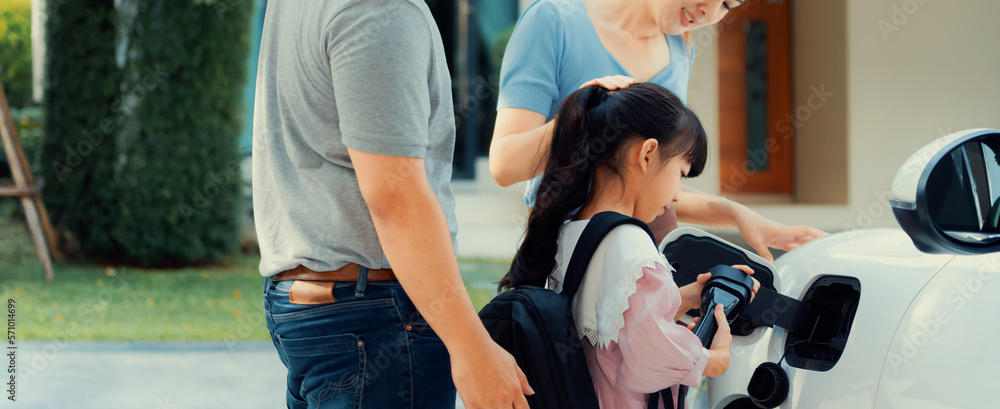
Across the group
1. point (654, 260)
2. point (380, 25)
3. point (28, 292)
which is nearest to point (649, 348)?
point (654, 260)

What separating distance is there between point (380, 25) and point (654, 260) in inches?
23.3

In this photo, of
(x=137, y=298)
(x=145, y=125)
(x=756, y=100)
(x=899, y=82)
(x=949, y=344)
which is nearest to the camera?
(x=949, y=344)

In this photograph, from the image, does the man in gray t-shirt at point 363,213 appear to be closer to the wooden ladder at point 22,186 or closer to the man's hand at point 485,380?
the man's hand at point 485,380

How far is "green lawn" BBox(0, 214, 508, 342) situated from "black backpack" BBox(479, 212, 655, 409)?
4121mm

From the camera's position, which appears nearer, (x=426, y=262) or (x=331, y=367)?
(x=426, y=262)

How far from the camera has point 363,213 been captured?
1282 mm

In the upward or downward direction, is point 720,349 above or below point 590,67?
below

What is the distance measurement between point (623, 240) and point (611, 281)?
2.9 inches

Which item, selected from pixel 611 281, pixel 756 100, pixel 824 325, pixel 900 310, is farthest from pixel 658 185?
pixel 756 100

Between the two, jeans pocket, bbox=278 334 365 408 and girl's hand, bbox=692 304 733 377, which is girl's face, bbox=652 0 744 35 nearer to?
girl's hand, bbox=692 304 733 377

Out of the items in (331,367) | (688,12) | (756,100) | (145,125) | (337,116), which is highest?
(688,12)

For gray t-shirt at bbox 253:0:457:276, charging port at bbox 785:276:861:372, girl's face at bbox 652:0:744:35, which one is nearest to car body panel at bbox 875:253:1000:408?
charging port at bbox 785:276:861:372

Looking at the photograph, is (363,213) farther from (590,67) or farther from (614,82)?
(590,67)

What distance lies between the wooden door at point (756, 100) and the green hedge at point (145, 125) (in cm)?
533
